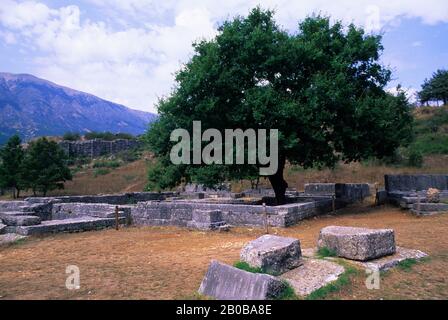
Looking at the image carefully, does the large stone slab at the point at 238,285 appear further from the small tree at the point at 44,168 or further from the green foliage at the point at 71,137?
the green foliage at the point at 71,137

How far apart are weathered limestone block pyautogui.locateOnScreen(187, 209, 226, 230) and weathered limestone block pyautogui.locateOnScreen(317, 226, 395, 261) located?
6.01 m

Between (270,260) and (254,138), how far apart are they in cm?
1004

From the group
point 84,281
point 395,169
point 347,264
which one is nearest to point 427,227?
point 347,264

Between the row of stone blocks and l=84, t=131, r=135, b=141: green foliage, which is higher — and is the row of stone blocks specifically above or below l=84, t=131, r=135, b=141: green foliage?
below

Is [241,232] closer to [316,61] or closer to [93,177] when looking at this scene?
[316,61]

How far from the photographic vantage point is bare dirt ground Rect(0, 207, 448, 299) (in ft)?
19.6

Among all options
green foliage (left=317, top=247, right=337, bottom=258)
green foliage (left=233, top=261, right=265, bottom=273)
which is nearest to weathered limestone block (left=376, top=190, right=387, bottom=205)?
green foliage (left=317, top=247, right=337, bottom=258)

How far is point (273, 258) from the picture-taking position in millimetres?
6254

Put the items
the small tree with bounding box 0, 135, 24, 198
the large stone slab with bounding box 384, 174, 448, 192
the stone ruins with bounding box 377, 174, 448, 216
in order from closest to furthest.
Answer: the stone ruins with bounding box 377, 174, 448, 216 → the large stone slab with bounding box 384, 174, 448, 192 → the small tree with bounding box 0, 135, 24, 198

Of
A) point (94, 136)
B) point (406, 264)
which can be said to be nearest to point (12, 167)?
point (94, 136)

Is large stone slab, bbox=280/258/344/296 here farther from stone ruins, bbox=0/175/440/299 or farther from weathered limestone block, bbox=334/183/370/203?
weathered limestone block, bbox=334/183/370/203

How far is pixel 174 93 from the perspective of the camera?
16969 mm

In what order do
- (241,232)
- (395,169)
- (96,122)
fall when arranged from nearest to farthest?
(241,232) < (395,169) < (96,122)

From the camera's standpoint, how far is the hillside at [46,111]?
404 ft
